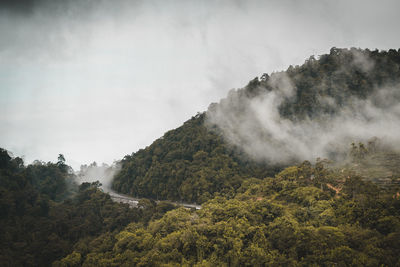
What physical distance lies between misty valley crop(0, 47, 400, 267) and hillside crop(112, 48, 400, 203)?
289mm

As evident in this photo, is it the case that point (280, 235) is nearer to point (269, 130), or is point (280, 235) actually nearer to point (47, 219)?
point (47, 219)

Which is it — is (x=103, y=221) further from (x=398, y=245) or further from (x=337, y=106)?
(x=337, y=106)

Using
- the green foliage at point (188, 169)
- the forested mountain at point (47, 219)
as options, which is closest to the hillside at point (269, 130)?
the green foliage at point (188, 169)

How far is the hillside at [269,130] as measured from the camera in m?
47.7

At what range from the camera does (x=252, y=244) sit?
20.8 meters

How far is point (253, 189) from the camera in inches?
1539

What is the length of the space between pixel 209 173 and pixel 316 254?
3278 cm

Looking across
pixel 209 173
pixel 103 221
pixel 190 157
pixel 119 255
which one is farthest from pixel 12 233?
pixel 190 157

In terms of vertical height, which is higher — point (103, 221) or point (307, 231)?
point (307, 231)

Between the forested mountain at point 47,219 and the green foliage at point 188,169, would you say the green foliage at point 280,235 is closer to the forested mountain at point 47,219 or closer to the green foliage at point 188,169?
the forested mountain at point 47,219

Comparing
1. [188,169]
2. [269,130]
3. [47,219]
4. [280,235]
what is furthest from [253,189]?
[47,219]

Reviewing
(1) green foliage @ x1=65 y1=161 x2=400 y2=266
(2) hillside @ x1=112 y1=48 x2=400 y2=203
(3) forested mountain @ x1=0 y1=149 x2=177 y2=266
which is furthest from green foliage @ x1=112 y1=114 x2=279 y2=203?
(1) green foliage @ x1=65 y1=161 x2=400 y2=266

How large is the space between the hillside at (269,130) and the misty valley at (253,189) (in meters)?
0.29

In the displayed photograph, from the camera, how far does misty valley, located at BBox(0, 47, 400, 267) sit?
20.5 meters
